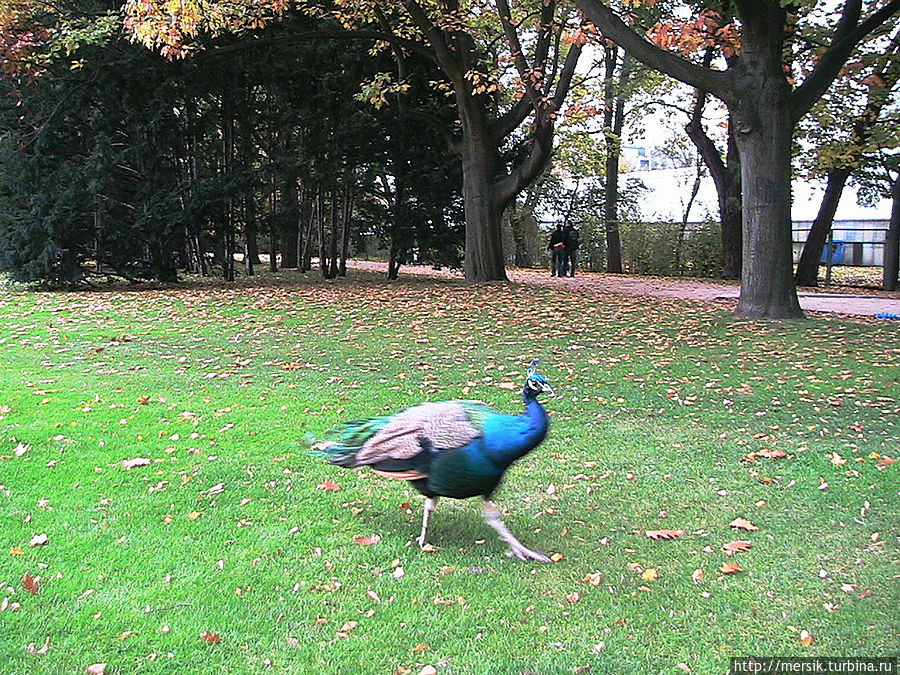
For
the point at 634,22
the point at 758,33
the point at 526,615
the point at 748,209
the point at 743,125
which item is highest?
the point at 634,22

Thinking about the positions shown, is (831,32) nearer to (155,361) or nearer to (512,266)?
(155,361)

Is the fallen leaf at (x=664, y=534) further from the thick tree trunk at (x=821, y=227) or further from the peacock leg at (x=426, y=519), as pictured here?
the thick tree trunk at (x=821, y=227)

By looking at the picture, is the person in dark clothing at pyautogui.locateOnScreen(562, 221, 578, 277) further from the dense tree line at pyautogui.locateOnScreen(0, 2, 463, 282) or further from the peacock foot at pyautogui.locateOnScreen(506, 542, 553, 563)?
the peacock foot at pyautogui.locateOnScreen(506, 542, 553, 563)

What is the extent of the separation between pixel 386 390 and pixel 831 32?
10.8 metres

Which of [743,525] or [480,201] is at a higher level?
[480,201]

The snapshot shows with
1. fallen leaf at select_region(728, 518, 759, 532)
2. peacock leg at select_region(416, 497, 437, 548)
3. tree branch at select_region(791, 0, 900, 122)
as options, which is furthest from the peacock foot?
tree branch at select_region(791, 0, 900, 122)

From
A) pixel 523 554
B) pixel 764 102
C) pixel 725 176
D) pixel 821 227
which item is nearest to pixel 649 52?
pixel 764 102

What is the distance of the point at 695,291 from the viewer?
20.8 metres

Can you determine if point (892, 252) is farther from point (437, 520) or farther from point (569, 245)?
point (437, 520)

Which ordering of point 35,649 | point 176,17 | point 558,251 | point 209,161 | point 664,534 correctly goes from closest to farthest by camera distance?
point 35,649 < point 664,534 < point 176,17 < point 209,161 < point 558,251

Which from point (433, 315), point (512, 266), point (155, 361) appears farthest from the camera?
point (512, 266)

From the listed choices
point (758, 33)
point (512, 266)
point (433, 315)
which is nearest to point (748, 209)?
point (758, 33)

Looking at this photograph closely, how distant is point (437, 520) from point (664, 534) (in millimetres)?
1344

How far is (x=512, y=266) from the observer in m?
31.7
